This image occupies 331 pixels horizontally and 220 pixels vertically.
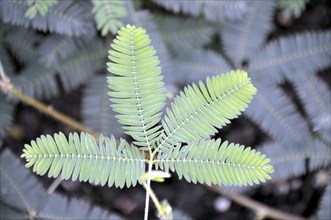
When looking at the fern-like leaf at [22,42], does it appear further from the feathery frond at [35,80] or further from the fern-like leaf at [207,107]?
the fern-like leaf at [207,107]

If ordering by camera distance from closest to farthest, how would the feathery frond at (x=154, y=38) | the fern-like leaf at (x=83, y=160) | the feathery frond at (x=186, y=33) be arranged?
the fern-like leaf at (x=83, y=160), the feathery frond at (x=154, y=38), the feathery frond at (x=186, y=33)

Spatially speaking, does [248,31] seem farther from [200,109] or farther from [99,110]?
[200,109]

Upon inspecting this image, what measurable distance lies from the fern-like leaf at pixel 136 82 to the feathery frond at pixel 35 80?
103cm

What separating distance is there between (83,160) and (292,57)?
1.36 m

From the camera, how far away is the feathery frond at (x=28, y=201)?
1.98 metres

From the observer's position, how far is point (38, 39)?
233 centimetres

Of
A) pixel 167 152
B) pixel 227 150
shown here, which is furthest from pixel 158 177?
pixel 227 150

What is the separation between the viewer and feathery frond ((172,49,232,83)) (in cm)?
230

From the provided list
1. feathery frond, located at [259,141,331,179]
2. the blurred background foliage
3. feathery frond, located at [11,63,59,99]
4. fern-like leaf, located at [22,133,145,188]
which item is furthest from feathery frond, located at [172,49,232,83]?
fern-like leaf, located at [22,133,145,188]

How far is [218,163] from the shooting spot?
1403mm

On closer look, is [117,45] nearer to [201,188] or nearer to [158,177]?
[158,177]

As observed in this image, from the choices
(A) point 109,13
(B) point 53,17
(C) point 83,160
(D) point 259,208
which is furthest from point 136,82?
(D) point 259,208

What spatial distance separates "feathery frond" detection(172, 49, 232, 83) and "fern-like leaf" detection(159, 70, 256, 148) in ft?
2.88

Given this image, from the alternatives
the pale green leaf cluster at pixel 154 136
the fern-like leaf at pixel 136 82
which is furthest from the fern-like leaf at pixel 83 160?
the fern-like leaf at pixel 136 82
